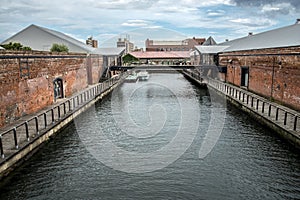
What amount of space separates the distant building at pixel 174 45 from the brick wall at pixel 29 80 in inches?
3334

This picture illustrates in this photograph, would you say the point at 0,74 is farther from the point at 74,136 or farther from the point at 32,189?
the point at 32,189

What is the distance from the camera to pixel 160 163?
8758 millimetres

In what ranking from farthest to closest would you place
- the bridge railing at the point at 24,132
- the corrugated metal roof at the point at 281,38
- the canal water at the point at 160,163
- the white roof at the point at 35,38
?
the white roof at the point at 35,38
the corrugated metal roof at the point at 281,38
the bridge railing at the point at 24,132
the canal water at the point at 160,163

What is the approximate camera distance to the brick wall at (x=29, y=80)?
1155cm

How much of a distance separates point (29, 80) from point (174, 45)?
96538mm

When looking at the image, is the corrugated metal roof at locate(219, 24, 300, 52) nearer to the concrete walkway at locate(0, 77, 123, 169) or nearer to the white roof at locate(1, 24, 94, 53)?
the concrete walkway at locate(0, 77, 123, 169)

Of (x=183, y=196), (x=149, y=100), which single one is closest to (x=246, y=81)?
(x=149, y=100)

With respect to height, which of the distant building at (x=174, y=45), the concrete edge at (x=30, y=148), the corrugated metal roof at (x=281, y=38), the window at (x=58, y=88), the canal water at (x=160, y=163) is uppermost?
the distant building at (x=174, y=45)

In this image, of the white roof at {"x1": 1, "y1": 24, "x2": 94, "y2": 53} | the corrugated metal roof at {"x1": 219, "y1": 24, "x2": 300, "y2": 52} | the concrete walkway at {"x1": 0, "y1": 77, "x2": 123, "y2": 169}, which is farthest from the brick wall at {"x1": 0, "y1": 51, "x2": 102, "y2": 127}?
the corrugated metal roof at {"x1": 219, "y1": 24, "x2": 300, "y2": 52}

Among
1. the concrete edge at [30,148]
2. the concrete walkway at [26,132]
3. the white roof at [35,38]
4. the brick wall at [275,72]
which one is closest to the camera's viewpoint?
the concrete edge at [30,148]

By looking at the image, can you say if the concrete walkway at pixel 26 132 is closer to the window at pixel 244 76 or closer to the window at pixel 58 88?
the window at pixel 58 88

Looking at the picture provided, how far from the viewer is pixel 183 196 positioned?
6.84 meters

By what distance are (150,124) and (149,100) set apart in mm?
7220

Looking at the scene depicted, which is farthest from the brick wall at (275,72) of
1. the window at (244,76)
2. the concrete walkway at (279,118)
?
the concrete walkway at (279,118)
